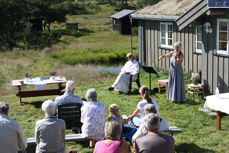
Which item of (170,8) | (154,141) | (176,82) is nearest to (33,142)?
(154,141)

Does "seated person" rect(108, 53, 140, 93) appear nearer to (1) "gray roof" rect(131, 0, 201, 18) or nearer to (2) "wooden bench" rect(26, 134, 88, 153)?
(1) "gray roof" rect(131, 0, 201, 18)

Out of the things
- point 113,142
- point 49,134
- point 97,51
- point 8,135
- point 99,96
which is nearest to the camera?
point 113,142

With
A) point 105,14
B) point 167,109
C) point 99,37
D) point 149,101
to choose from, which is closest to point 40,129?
point 149,101

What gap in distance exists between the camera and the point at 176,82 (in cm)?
1108

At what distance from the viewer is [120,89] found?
42.8ft

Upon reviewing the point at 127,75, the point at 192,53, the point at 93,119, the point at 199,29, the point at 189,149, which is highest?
the point at 199,29

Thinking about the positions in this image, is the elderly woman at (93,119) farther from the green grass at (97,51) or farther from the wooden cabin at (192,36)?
the green grass at (97,51)

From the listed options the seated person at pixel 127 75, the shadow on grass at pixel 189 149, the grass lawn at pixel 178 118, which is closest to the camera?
the shadow on grass at pixel 189 149

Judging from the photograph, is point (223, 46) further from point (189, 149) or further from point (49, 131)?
point (49, 131)

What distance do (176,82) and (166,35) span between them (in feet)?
17.4

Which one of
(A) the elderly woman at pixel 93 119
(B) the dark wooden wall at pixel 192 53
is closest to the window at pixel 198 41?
(B) the dark wooden wall at pixel 192 53

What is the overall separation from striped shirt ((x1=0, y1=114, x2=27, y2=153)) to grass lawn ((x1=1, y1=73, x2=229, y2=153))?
207 centimetres

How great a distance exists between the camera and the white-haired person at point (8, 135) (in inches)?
216

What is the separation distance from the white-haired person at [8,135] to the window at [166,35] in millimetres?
11028
